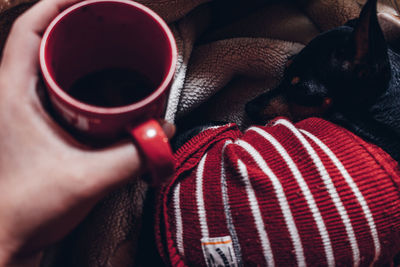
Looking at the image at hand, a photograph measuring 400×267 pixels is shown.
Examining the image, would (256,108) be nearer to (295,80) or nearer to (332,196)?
(295,80)

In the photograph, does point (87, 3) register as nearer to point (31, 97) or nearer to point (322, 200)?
point (31, 97)

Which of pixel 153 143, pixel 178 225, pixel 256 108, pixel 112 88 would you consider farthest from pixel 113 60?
pixel 256 108

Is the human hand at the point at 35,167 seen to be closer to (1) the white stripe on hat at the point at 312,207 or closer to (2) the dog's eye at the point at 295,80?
(1) the white stripe on hat at the point at 312,207

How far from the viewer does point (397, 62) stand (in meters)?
0.59

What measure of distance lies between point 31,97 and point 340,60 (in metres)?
0.46

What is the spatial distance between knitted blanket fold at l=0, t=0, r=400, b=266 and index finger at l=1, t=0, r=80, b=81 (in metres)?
0.12

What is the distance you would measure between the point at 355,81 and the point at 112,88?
39cm

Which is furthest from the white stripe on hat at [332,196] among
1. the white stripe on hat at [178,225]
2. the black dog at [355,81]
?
the white stripe on hat at [178,225]

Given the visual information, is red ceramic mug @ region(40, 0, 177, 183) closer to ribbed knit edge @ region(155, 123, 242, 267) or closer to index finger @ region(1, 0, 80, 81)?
index finger @ region(1, 0, 80, 81)

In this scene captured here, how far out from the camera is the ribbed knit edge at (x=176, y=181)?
51 cm

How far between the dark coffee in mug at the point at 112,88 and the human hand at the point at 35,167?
48 millimetres

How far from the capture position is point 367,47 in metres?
0.50

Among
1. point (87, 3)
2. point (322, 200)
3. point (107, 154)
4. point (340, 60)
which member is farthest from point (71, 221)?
point (340, 60)

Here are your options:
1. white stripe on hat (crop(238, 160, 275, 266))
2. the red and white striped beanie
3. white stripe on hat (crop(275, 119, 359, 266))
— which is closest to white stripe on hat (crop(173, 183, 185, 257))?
the red and white striped beanie
